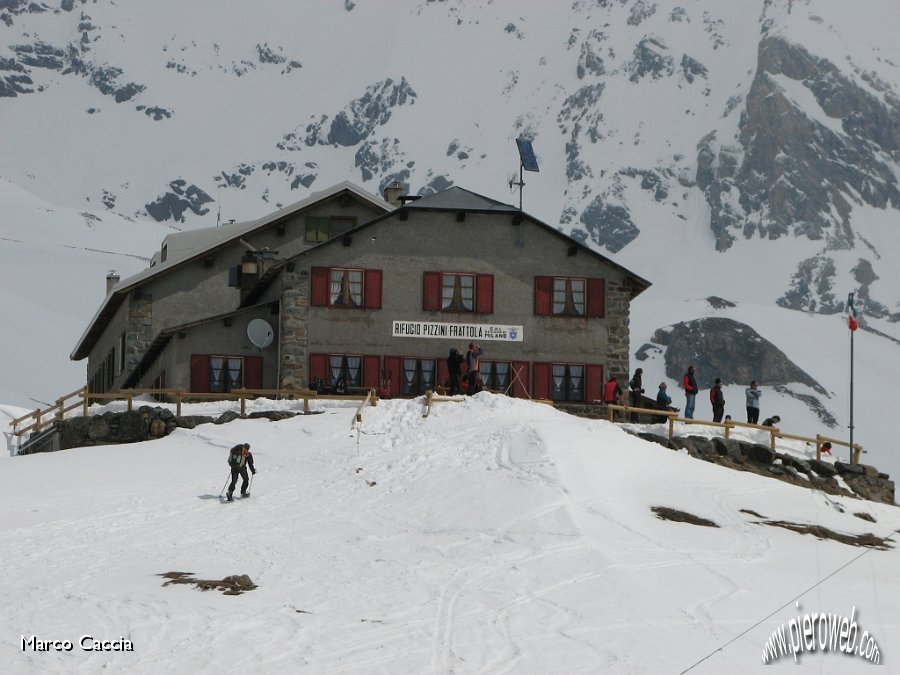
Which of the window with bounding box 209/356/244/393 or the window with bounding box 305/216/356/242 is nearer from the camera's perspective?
the window with bounding box 209/356/244/393

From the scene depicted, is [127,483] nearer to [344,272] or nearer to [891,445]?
[344,272]

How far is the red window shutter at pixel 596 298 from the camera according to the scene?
45.9m

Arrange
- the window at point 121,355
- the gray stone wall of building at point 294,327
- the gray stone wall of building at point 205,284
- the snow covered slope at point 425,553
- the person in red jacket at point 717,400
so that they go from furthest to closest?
the window at point 121,355, the gray stone wall of building at point 205,284, the gray stone wall of building at point 294,327, the person in red jacket at point 717,400, the snow covered slope at point 425,553

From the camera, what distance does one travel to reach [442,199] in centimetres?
4675

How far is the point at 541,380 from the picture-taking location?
45219mm

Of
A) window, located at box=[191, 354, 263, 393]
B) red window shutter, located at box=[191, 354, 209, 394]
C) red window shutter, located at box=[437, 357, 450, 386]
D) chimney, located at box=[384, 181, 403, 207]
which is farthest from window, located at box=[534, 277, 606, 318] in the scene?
chimney, located at box=[384, 181, 403, 207]

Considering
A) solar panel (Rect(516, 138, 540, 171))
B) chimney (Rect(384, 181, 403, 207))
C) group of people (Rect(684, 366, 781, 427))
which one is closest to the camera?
group of people (Rect(684, 366, 781, 427))

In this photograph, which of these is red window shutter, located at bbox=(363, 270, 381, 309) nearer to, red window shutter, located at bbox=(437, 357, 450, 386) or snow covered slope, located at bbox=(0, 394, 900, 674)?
red window shutter, located at bbox=(437, 357, 450, 386)

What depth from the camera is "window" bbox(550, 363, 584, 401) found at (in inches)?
1778

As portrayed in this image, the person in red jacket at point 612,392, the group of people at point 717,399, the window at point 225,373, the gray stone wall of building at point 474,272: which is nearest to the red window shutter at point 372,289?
the gray stone wall of building at point 474,272

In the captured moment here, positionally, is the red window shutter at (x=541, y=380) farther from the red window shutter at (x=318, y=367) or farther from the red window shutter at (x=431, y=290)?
the red window shutter at (x=318, y=367)

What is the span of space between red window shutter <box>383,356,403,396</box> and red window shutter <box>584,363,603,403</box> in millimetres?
5032

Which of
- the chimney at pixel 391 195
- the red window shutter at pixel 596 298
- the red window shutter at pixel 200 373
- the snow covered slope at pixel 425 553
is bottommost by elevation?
the snow covered slope at pixel 425 553

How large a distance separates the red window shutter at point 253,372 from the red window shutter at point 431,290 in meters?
4.86
